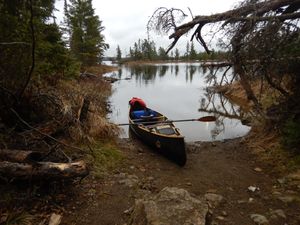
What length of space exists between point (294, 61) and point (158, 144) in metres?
4.34

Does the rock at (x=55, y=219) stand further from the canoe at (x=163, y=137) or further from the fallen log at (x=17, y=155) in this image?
the canoe at (x=163, y=137)

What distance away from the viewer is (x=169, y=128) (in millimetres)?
8633

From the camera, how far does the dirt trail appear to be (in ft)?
14.9

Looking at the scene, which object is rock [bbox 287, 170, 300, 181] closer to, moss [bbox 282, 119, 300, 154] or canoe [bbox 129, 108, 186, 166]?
moss [bbox 282, 119, 300, 154]

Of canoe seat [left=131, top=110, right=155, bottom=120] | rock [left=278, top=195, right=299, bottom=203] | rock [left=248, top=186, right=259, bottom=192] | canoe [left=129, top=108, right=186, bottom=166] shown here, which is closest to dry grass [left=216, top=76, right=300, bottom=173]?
rock [left=248, top=186, right=259, bottom=192]

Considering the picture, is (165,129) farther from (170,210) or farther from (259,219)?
(170,210)

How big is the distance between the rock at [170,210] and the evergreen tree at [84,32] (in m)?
24.7

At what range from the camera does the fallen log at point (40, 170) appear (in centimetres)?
406

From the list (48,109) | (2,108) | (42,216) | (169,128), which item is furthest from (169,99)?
(42,216)

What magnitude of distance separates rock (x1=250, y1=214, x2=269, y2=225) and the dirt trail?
6 cm

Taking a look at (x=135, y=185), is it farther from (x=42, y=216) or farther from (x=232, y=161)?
(x=232, y=161)

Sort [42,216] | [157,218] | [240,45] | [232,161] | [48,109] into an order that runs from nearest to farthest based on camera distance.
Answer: [157,218] → [42,216] → [240,45] → [48,109] → [232,161]

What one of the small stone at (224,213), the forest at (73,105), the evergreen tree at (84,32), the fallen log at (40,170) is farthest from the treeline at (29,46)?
the evergreen tree at (84,32)

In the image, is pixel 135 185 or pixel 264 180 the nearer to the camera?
pixel 135 185
